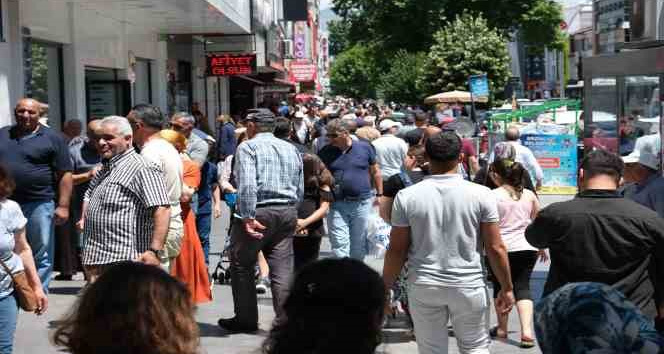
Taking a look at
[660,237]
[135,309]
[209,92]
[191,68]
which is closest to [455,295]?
[660,237]

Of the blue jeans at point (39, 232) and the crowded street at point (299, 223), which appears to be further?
the blue jeans at point (39, 232)

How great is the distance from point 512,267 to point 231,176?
10.8 ft

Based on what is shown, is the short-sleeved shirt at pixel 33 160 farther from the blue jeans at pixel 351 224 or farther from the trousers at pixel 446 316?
the trousers at pixel 446 316

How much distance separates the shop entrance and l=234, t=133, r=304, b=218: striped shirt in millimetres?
11289

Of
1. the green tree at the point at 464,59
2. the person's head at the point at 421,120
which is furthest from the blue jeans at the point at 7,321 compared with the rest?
the green tree at the point at 464,59

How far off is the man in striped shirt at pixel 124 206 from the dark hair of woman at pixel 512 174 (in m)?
2.92

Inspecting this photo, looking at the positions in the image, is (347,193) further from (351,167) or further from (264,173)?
(264,173)

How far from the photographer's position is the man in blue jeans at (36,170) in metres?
9.12

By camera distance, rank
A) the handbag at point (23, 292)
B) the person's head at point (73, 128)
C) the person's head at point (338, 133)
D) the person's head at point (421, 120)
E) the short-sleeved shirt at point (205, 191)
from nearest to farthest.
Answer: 1. the handbag at point (23, 292)
2. the person's head at point (338, 133)
3. the short-sleeved shirt at point (205, 191)
4. the person's head at point (73, 128)
5. the person's head at point (421, 120)

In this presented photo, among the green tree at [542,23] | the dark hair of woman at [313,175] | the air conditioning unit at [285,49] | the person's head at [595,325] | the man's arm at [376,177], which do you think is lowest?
the man's arm at [376,177]

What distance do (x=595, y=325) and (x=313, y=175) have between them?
22.2 feet

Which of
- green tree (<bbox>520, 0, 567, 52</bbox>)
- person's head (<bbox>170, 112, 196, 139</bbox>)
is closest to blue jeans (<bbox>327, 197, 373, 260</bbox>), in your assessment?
person's head (<bbox>170, 112, 196, 139</bbox>)

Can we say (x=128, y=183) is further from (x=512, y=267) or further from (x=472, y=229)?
(x=512, y=267)

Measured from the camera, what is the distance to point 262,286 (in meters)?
10.9
